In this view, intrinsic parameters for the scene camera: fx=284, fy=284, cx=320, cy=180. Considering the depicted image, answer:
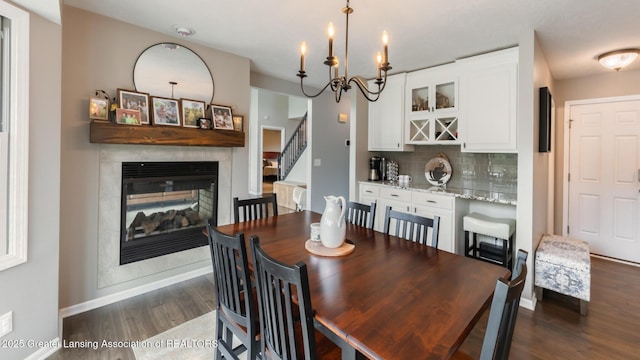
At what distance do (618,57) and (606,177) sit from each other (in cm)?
169

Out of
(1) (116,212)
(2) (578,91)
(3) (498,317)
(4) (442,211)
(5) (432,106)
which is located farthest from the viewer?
(2) (578,91)

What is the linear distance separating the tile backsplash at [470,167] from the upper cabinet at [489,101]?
0.47 meters

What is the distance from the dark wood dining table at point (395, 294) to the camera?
3.10 ft

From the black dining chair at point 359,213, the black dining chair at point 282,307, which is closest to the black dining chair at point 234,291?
the black dining chair at point 282,307

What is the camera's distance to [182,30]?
8.88 ft

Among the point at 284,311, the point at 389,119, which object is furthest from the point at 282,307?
the point at 389,119

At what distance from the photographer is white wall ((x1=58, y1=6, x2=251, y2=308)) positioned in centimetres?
235

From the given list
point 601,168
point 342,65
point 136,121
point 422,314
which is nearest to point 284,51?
point 342,65

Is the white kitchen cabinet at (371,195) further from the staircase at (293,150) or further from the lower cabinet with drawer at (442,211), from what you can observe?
the staircase at (293,150)

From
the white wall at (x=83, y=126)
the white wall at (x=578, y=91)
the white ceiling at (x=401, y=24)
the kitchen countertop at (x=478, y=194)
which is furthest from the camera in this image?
the white wall at (x=578, y=91)

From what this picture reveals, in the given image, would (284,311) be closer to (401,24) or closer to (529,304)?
(401,24)

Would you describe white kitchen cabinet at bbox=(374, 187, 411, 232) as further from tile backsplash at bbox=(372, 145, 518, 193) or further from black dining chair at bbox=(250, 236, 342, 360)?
black dining chair at bbox=(250, 236, 342, 360)

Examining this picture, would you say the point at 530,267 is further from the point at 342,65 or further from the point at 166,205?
the point at 166,205

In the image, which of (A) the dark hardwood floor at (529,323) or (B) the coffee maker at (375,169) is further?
(B) the coffee maker at (375,169)
